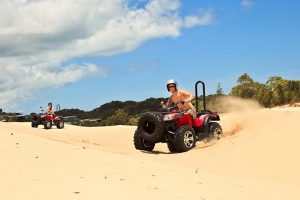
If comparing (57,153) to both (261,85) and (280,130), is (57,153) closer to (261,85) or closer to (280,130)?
(280,130)

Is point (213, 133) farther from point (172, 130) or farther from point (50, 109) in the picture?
point (50, 109)

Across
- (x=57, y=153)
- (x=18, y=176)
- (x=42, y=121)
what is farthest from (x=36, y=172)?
(x=42, y=121)

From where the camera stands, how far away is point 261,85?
114ft

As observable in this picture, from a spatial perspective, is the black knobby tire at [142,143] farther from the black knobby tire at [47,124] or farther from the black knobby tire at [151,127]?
the black knobby tire at [47,124]

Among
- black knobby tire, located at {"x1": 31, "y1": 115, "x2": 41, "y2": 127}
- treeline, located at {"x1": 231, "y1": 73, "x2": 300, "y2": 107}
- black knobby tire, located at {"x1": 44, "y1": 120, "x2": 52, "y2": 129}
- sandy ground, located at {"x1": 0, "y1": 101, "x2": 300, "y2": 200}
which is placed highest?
treeline, located at {"x1": 231, "y1": 73, "x2": 300, "y2": 107}

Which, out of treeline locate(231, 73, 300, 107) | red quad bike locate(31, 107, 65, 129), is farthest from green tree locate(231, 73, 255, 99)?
red quad bike locate(31, 107, 65, 129)

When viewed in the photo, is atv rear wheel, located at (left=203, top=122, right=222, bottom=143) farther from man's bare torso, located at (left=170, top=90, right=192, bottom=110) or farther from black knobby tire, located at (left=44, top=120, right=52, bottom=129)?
black knobby tire, located at (left=44, top=120, right=52, bottom=129)

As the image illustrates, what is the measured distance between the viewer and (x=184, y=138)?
10883 millimetres

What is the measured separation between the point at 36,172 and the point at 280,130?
23.1ft

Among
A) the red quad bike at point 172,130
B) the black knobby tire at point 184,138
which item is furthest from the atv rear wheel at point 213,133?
the black knobby tire at point 184,138

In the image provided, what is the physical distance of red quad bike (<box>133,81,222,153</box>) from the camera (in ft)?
35.4

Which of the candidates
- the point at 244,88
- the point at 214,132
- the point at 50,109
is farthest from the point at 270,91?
the point at 214,132

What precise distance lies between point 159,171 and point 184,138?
13.0ft

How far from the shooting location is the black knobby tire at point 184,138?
1074cm
